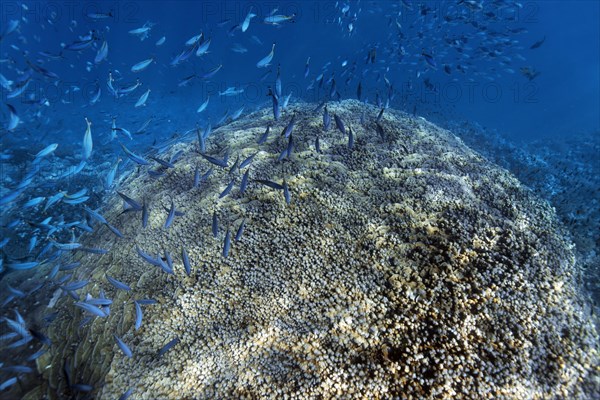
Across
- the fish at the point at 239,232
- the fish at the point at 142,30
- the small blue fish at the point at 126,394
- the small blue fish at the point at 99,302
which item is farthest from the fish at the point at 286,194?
the fish at the point at 142,30

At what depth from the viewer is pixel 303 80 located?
34.8 metres

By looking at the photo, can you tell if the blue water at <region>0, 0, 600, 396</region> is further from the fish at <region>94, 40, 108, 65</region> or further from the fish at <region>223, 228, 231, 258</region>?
the fish at <region>223, 228, 231, 258</region>

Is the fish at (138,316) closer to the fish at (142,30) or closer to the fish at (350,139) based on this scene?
the fish at (350,139)

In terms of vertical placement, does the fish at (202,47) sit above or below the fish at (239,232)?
above

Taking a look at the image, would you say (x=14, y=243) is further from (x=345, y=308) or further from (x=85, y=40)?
(x=345, y=308)

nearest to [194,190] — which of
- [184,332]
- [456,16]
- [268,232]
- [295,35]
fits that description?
[268,232]

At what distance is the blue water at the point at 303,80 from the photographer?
7922 millimetres

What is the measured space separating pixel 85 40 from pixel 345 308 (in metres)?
7.16

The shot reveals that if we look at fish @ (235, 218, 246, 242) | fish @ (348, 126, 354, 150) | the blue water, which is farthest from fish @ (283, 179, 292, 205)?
the blue water

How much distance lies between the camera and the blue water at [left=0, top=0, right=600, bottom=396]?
792cm

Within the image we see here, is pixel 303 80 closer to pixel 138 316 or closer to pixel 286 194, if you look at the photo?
pixel 286 194

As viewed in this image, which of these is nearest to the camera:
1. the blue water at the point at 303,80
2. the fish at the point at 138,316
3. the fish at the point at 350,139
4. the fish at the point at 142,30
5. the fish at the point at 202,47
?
the fish at the point at 138,316

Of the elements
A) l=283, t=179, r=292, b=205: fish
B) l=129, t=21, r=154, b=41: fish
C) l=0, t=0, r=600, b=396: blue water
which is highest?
l=129, t=21, r=154, b=41: fish

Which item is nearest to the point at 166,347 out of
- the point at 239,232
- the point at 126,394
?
the point at 126,394
